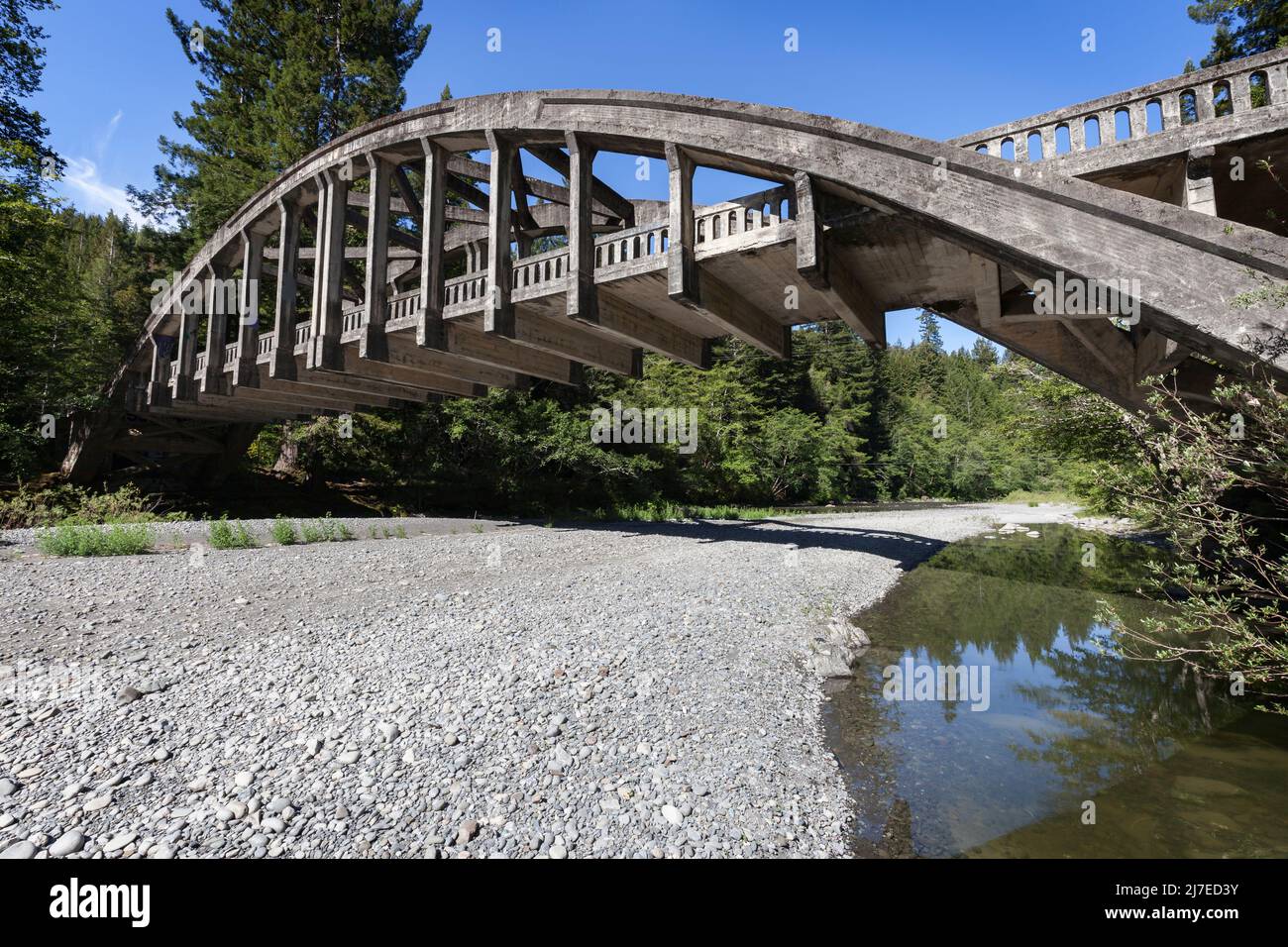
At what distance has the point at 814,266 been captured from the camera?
727 cm

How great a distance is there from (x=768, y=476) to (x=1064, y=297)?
30.7m

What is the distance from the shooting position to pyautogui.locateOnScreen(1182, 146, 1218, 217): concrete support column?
553 cm

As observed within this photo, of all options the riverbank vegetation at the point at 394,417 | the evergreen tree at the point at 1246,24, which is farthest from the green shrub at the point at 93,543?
the evergreen tree at the point at 1246,24

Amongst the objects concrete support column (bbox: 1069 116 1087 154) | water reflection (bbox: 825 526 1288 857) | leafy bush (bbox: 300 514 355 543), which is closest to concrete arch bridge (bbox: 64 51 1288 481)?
concrete support column (bbox: 1069 116 1087 154)

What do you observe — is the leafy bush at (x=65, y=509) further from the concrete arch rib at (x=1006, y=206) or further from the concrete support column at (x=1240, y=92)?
the concrete support column at (x=1240, y=92)

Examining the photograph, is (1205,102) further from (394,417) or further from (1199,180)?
(394,417)

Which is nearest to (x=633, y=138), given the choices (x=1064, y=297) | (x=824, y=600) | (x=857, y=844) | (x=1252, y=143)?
(x=1064, y=297)

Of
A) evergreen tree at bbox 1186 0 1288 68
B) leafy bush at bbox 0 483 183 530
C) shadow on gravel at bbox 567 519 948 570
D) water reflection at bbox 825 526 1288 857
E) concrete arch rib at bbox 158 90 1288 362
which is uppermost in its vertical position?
evergreen tree at bbox 1186 0 1288 68

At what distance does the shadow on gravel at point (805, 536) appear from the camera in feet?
53.6

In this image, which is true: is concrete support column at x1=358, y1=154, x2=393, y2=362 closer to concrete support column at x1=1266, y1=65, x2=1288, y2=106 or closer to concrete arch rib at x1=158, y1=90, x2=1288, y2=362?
concrete arch rib at x1=158, y1=90, x2=1288, y2=362

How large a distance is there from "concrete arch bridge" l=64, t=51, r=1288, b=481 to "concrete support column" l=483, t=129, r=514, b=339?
5 centimetres

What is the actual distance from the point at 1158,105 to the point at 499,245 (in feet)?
32.7

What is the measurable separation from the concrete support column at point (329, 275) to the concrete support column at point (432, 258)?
323 centimetres
